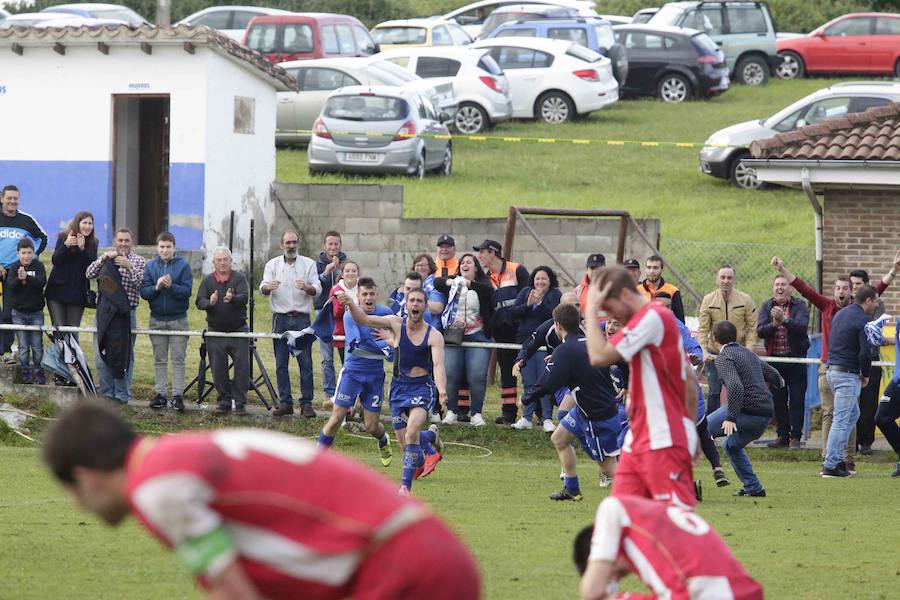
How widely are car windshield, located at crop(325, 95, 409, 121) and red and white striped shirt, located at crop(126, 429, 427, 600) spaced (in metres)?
23.3

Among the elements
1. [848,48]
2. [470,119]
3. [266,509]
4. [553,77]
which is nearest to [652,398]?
[266,509]

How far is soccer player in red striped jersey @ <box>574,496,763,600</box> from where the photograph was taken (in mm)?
5910

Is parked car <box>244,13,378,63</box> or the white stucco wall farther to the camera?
parked car <box>244,13,378,63</box>

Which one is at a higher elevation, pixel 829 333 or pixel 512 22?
pixel 512 22

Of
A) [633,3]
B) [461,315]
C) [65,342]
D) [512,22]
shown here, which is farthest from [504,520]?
[633,3]

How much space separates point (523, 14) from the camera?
4394cm

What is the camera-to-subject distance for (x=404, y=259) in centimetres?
2395

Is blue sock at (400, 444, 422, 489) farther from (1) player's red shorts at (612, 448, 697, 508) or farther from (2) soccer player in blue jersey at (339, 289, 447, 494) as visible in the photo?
(1) player's red shorts at (612, 448, 697, 508)

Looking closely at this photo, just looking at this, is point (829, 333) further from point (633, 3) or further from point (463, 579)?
point (633, 3)

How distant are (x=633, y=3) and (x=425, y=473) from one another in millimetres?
45549

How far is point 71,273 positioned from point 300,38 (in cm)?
2024

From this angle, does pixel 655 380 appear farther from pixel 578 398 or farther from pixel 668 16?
pixel 668 16

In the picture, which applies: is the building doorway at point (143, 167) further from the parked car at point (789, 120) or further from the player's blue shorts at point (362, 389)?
the player's blue shorts at point (362, 389)

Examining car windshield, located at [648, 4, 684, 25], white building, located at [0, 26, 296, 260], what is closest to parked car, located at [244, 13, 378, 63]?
car windshield, located at [648, 4, 684, 25]
